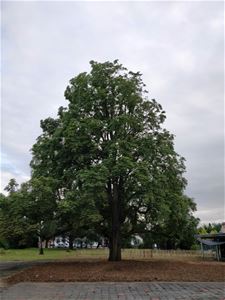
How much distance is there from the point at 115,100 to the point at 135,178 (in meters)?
6.55

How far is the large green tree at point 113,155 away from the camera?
24109mm

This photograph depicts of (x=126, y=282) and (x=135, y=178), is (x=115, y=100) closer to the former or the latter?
(x=135, y=178)

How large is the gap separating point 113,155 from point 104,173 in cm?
170

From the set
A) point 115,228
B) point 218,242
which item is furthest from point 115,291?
point 218,242

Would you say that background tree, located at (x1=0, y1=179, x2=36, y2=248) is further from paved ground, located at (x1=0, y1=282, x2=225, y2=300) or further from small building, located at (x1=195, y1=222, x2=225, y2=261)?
small building, located at (x1=195, y1=222, x2=225, y2=261)

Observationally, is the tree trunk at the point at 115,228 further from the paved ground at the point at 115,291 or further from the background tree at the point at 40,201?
the paved ground at the point at 115,291

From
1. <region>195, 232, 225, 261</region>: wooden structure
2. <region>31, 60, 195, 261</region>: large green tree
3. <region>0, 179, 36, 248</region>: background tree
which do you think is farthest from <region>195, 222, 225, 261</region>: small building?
<region>0, 179, 36, 248</region>: background tree

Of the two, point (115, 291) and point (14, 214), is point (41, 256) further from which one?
point (115, 291)

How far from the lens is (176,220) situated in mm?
27625

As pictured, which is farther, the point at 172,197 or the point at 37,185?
the point at 172,197

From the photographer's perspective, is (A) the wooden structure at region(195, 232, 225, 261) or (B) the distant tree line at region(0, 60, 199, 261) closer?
(B) the distant tree line at region(0, 60, 199, 261)

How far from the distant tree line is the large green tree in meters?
0.06

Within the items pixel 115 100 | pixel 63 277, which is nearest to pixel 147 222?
pixel 115 100

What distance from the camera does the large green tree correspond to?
2411cm
